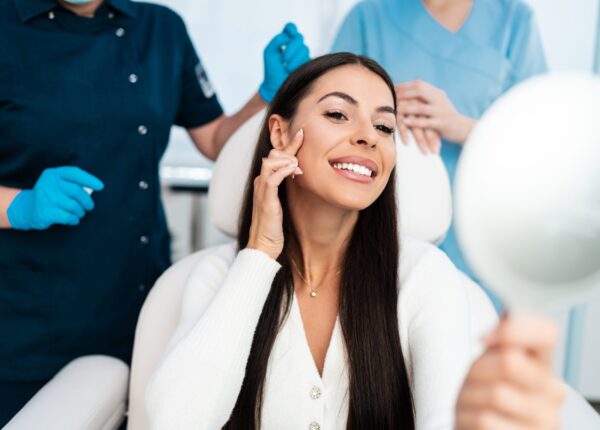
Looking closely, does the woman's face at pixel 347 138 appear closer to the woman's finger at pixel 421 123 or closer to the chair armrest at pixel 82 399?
the woman's finger at pixel 421 123

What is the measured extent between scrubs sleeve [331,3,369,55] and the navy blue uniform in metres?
0.44

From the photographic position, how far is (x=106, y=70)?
1.40 meters

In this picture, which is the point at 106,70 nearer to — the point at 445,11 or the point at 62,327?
the point at 62,327

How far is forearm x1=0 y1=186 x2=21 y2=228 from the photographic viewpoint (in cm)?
128

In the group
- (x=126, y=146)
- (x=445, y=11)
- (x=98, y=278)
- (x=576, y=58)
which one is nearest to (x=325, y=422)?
(x=98, y=278)

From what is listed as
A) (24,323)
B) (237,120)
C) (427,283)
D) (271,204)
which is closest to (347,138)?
(271,204)

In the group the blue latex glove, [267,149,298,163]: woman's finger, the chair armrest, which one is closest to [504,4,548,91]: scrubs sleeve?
[267,149,298,163]: woman's finger

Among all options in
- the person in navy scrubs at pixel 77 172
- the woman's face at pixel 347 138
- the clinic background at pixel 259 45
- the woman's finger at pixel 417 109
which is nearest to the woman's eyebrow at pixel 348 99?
the woman's face at pixel 347 138

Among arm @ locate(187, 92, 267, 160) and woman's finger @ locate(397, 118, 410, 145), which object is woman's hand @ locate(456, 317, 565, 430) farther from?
arm @ locate(187, 92, 267, 160)

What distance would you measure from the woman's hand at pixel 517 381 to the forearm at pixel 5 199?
105 cm

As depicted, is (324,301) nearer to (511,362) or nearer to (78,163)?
(78,163)

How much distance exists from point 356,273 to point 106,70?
0.65 m

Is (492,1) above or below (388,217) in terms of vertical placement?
above

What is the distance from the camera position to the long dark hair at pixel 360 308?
1.11 metres
